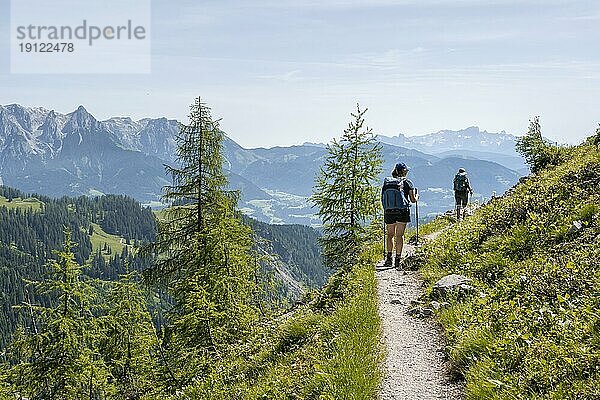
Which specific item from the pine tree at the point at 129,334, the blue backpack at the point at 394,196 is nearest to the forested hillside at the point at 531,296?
the blue backpack at the point at 394,196

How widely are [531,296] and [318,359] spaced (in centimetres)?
351

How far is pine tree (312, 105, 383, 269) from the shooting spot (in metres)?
20.7

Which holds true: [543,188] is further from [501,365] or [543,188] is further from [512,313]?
[501,365]

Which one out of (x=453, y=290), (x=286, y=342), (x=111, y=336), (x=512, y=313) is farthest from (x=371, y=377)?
(x=111, y=336)

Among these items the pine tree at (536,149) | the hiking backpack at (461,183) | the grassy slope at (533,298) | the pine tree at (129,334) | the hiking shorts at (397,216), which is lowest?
the pine tree at (129,334)

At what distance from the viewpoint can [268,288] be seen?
83.9ft

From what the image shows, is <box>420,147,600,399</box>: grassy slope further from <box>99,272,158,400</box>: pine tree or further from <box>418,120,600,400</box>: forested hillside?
<box>99,272,158,400</box>: pine tree

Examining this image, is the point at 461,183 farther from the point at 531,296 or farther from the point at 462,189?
the point at 531,296

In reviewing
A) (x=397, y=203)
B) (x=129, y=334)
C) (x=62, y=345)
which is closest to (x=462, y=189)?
(x=397, y=203)

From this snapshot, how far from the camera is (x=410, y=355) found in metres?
7.98

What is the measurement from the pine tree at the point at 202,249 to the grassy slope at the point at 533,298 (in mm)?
8213

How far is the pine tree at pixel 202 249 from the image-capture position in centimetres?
1828

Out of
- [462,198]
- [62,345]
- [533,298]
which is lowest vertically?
[62,345]

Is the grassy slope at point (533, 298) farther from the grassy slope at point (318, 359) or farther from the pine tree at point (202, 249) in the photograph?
the pine tree at point (202, 249)
